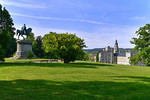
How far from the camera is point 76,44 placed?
3303cm

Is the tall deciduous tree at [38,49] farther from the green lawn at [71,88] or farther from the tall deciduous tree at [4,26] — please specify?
the green lawn at [71,88]

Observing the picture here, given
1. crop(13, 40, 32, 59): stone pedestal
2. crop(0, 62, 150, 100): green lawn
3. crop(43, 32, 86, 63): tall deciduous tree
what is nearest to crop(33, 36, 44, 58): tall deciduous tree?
crop(13, 40, 32, 59): stone pedestal

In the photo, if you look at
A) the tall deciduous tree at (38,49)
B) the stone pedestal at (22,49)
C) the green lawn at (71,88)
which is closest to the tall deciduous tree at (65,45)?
the green lawn at (71,88)

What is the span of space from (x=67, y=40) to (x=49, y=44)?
4664 millimetres

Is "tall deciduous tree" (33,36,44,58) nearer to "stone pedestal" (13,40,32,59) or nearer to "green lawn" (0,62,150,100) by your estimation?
"stone pedestal" (13,40,32,59)

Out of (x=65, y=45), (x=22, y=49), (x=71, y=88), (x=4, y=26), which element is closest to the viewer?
(x=71, y=88)

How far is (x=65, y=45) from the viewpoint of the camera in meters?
32.6

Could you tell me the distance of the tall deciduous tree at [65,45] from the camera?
102ft

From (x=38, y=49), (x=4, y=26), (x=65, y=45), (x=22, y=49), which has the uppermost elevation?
(x=4, y=26)

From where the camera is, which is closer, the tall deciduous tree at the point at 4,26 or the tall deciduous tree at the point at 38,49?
the tall deciduous tree at the point at 4,26

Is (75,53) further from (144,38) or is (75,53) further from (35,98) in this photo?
(35,98)

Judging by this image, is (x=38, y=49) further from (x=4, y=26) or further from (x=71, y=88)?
(x=71, y=88)

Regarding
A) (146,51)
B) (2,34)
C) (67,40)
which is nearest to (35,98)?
(2,34)

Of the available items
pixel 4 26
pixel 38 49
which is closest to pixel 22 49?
pixel 4 26
